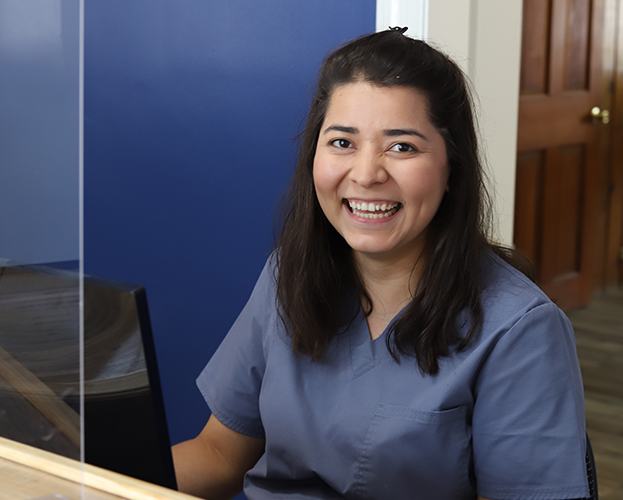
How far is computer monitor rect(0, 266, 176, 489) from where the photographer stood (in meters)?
0.95

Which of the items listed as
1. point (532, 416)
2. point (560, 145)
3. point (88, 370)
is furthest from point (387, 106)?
point (560, 145)

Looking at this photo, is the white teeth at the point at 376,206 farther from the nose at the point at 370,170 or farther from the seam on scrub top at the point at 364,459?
the seam on scrub top at the point at 364,459

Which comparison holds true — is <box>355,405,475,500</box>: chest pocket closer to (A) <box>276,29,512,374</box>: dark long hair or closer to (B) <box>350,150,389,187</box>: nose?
(A) <box>276,29,512,374</box>: dark long hair

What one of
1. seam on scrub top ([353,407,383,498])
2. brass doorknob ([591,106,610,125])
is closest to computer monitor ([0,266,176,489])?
seam on scrub top ([353,407,383,498])

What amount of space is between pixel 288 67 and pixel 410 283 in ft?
3.49

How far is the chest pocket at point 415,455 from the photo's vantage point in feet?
4.49

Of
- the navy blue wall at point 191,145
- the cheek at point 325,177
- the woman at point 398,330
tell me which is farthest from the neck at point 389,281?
the navy blue wall at point 191,145

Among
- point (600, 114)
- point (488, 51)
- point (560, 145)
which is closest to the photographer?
point (488, 51)

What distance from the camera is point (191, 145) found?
2.50 m

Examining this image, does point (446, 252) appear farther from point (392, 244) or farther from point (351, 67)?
point (351, 67)

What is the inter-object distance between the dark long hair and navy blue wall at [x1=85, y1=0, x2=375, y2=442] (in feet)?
2.90

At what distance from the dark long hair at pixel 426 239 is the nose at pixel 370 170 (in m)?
0.09

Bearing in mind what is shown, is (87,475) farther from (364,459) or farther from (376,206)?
(376,206)

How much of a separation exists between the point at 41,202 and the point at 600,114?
4.32 meters
